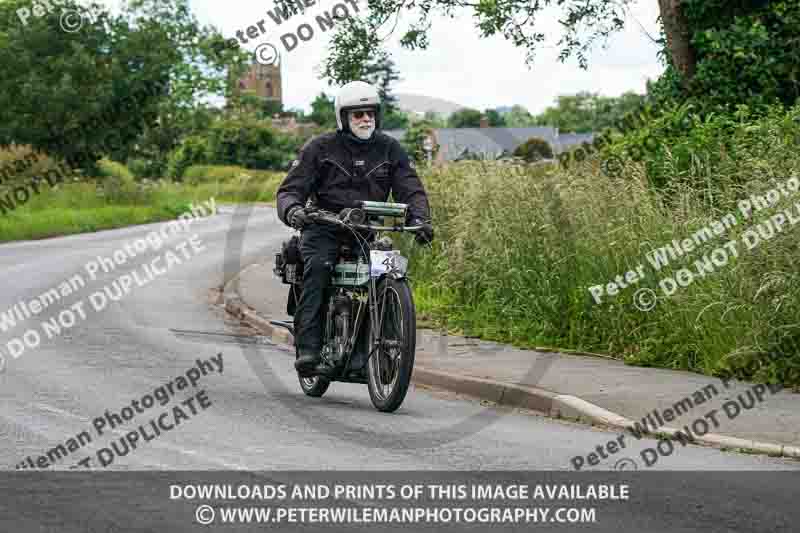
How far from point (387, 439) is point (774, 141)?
493 centimetres

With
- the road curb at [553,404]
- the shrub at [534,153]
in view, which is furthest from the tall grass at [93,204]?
the road curb at [553,404]

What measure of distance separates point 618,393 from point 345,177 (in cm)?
256

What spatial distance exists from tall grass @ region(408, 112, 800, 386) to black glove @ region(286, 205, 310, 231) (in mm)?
3245

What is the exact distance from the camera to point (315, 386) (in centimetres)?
1046

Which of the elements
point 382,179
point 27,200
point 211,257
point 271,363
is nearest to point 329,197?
point 382,179

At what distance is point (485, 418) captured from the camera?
9.58m

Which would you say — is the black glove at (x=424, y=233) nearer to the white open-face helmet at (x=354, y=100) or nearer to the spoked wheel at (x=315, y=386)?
the white open-face helmet at (x=354, y=100)

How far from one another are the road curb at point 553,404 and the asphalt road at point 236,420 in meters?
0.14

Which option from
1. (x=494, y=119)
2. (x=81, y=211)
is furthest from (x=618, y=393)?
(x=494, y=119)

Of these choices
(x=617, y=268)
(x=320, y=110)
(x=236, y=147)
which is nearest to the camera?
(x=617, y=268)

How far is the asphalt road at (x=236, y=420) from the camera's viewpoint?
7602 millimetres

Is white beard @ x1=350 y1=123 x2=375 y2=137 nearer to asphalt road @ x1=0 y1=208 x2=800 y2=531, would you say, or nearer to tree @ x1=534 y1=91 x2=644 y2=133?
asphalt road @ x1=0 y1=208 x2=800 y2=531

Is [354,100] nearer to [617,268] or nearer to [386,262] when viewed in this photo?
[386,262]

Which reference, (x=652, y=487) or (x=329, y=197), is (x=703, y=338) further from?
(x=652, y=487)
